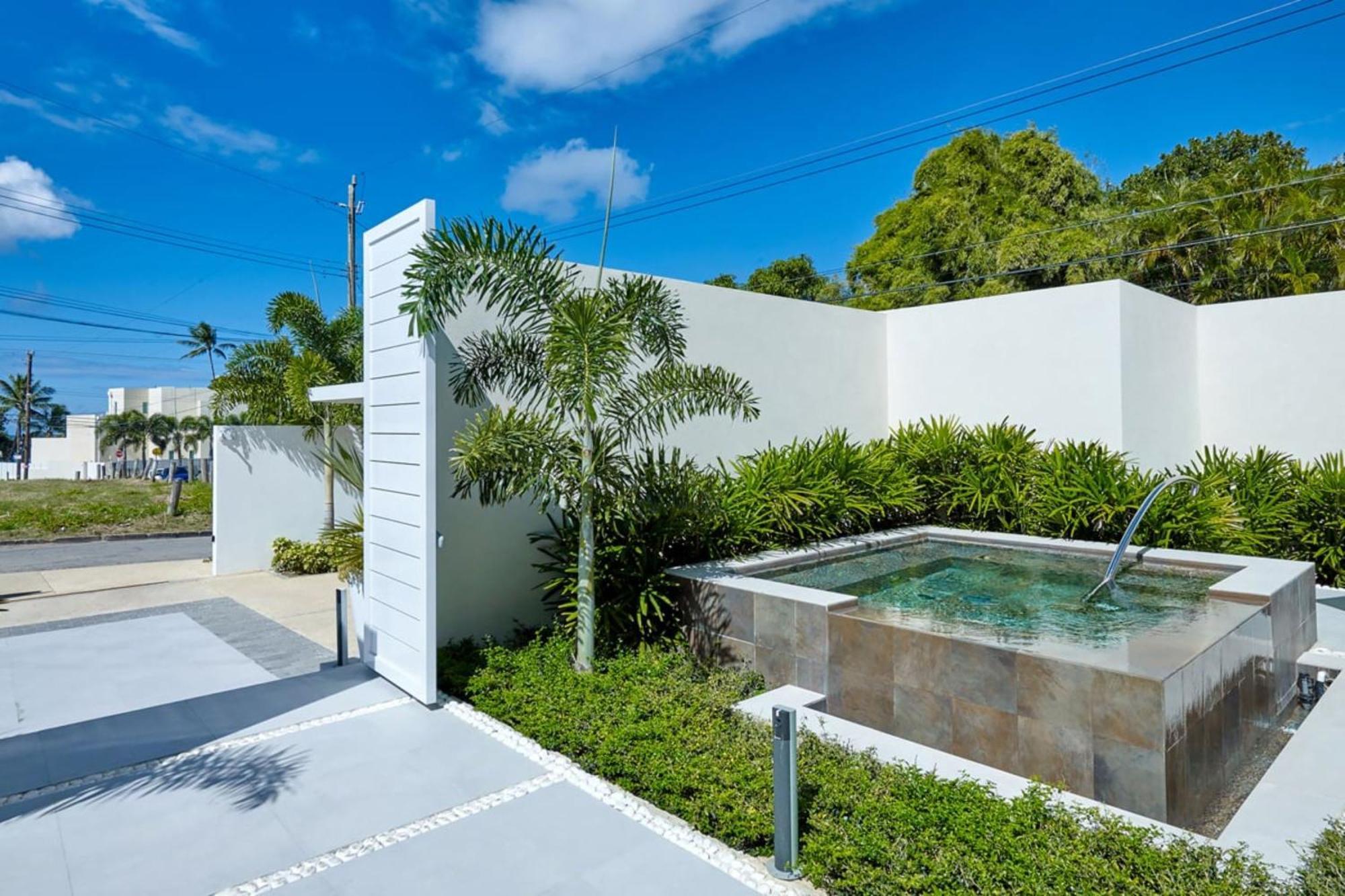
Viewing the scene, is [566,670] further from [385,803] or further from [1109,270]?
[1109,270]

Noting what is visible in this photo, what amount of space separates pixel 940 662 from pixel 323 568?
26.8 ft

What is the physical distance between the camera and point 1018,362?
972 centimetres

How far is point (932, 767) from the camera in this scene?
11.4ft

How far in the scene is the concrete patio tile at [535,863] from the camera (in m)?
2.79

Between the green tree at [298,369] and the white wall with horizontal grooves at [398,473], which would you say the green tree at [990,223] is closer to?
the green tree at [298,369]

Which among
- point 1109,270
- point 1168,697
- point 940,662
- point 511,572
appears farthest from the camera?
point 1109,270

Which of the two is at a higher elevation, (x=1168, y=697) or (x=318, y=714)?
(x=1168, y=697)

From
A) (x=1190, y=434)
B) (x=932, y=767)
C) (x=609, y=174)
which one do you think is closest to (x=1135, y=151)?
(x=1190, y=434)

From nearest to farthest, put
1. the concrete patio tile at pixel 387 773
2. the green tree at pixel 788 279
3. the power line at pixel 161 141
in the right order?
the concrete patio tile at pixel 387 773, the power line at pixel 161 141, the green tree at pixel 788 279

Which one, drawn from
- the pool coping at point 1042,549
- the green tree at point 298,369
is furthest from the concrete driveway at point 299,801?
the green tree at point 298,369

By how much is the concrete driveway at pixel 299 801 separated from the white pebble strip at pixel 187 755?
0.04 ft

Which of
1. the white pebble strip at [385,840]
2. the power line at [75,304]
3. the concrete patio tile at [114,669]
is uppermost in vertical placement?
the power line at [75,304]

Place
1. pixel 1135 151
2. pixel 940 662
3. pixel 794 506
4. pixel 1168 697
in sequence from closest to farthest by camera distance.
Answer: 1. pixel 1168 697
2. pixel 940 662
3. pixel 794 506
4. pixel 1135 151

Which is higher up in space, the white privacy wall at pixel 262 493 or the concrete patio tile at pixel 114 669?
the white privacy wall at pixel 262 493
